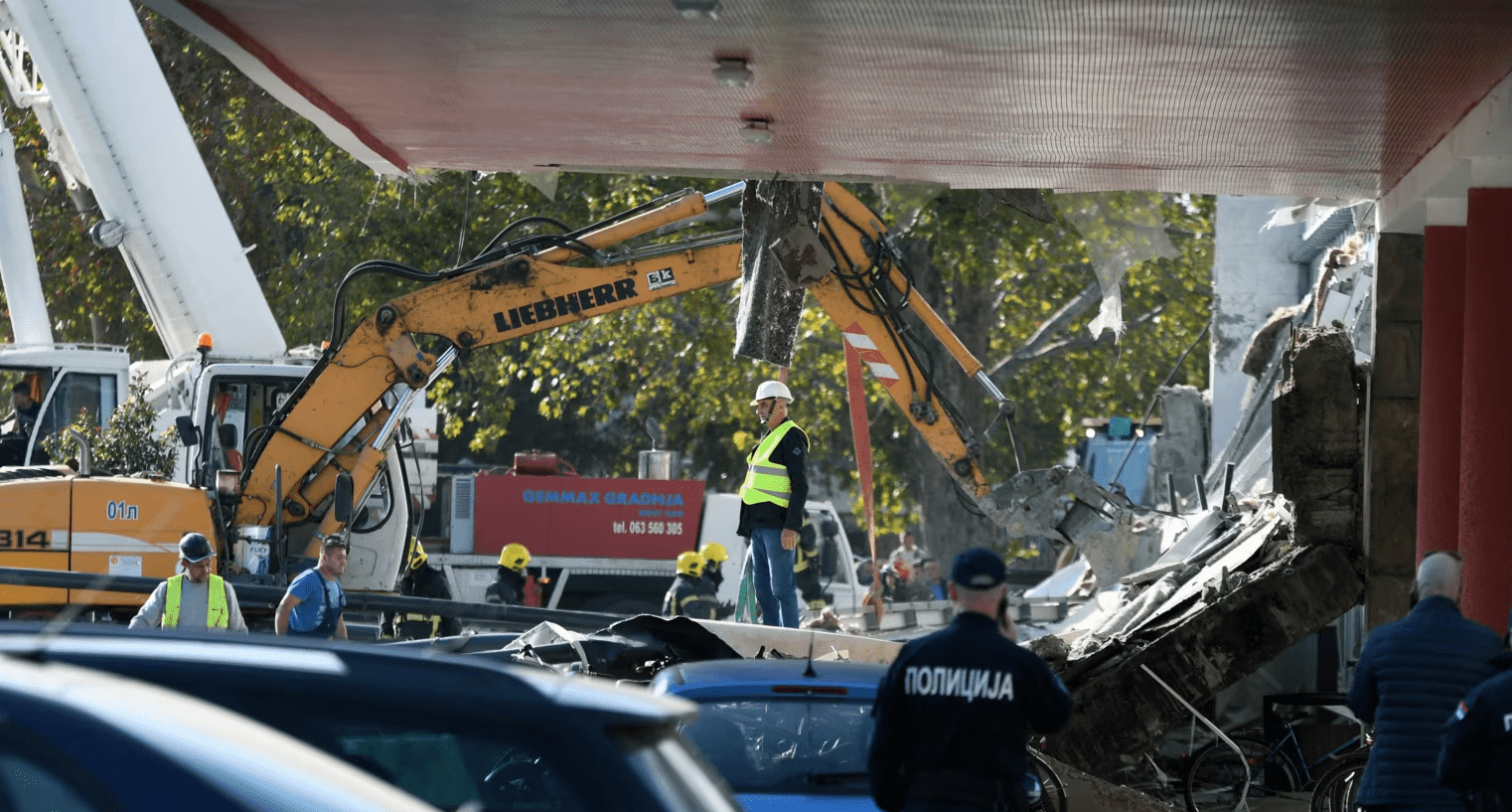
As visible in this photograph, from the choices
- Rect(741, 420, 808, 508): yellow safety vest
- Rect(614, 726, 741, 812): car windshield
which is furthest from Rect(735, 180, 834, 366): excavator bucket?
Rect(614, 726, 741, 812): car windshield

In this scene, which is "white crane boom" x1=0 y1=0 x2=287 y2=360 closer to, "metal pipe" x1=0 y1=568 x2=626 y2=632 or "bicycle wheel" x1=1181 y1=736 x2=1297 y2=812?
"metal pipe" x1=0 y1=568 x2=626 y2=632

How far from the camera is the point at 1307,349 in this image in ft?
39.9

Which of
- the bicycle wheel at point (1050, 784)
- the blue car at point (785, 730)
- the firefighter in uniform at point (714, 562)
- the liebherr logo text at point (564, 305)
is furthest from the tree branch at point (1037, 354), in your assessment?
the blue car at point (785, 730)

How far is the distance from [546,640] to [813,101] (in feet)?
11.0

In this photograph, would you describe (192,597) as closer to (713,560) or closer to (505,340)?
(505,340)

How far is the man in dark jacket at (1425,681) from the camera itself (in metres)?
6.71

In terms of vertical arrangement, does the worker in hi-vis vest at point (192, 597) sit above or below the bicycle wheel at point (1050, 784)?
above

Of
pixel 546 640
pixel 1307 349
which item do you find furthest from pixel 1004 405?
pixel 546 640

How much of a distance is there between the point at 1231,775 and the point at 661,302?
60.5ft

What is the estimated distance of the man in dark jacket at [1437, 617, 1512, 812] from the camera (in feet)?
19.7

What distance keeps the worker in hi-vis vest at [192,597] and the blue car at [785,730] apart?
4467 millimetres

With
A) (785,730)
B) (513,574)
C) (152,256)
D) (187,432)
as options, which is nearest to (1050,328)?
(513,574)

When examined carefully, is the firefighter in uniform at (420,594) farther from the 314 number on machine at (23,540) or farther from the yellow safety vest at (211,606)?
the yellow safety vest at (211,606)

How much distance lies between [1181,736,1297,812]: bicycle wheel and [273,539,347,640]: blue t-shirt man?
5.33m
